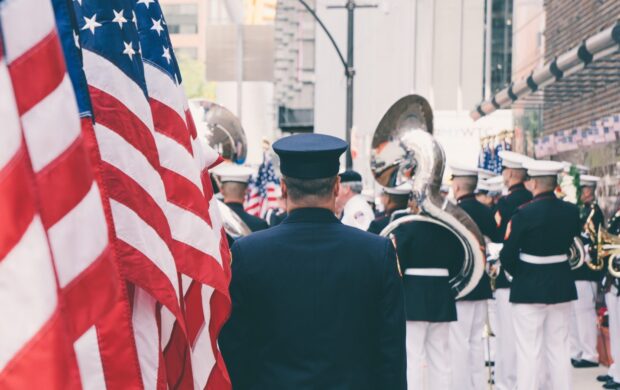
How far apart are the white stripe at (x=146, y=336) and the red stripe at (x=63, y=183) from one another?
4.29 feet

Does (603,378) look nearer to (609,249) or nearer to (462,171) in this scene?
(609,249)

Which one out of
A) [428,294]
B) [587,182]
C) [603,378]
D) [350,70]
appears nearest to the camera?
[428,294]

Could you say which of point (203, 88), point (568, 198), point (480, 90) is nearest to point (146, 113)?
point (568, 198)

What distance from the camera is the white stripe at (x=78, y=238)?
2.70 meters

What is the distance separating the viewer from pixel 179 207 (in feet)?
15.4

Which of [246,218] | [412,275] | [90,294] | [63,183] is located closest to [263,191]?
[246,218]

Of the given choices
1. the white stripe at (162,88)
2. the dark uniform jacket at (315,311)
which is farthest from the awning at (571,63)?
the white stripe at (162,88)

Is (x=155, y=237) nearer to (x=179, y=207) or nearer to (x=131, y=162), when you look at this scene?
(x=131, y=162)

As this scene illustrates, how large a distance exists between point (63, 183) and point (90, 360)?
1.58ft

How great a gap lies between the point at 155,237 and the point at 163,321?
0.42 m

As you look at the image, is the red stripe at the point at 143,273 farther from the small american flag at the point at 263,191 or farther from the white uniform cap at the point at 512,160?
the small american flag at the point at 263,191

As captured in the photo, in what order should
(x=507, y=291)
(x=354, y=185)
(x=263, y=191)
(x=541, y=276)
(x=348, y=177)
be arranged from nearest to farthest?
(x=541, y=276) < (x=348, y=177) < (x=354, y=185) < (x=507, y=291) < (x=263, y=191)

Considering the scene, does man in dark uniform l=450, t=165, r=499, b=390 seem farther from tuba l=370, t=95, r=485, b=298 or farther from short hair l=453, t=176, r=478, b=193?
tuba l=370, t=95, r=485, b=298

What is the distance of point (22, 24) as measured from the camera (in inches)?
101
